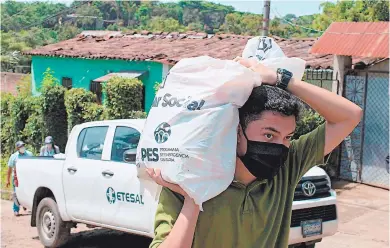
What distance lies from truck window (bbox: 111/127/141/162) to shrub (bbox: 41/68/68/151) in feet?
28.3

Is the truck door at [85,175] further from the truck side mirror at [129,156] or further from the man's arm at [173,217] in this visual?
the man's arm at [173,217]

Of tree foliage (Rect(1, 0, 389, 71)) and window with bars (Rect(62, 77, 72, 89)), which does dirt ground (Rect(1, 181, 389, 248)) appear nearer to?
window with bars (Rect(62, 77, 72, 89))

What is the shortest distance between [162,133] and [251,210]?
1.41 feet

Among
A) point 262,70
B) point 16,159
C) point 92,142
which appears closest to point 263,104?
point 262,70

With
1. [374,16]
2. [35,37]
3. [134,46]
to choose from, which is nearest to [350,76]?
[134,46]

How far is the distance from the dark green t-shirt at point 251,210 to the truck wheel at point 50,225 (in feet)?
19.7

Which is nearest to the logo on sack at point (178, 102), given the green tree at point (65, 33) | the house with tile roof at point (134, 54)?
the house with tile roof at point (134, 54)

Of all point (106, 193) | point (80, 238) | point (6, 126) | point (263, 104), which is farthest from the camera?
point (6, 126)

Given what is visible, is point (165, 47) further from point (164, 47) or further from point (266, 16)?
point (266, 16)

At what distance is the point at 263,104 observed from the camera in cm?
211

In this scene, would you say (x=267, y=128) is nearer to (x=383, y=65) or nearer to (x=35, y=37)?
(x=383, y=65)

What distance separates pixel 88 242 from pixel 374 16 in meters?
19.6

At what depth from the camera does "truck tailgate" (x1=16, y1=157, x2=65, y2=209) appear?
310 inches

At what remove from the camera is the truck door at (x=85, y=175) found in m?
7.19
